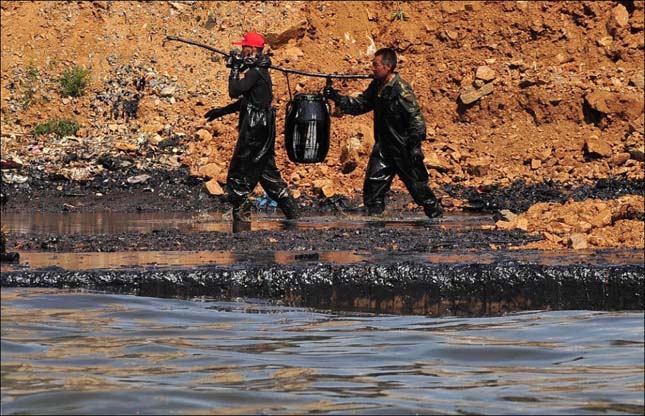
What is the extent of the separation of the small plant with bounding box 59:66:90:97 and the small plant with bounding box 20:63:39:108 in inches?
20.8

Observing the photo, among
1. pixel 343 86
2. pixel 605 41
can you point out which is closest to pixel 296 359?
pixel 343 86

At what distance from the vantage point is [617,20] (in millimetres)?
24484

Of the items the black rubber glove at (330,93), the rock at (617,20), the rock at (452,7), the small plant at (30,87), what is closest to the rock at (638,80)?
the rock at (617,20)

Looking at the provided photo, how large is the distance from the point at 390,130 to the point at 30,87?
35.2 ft

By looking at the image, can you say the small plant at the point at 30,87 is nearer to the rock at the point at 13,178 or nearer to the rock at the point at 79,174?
the rock at the point at 13,178

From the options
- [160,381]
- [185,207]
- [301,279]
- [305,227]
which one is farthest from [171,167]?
[160,381]

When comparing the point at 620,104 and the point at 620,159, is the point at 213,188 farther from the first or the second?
the point at 620,104

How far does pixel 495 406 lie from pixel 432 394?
40 centimetres

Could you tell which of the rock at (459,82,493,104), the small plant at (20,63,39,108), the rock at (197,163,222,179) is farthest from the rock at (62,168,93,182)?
the rock at (459,82,493,104)

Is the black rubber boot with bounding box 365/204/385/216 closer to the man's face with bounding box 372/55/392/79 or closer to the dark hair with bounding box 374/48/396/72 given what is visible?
the man's face with bounding box 372/55/392/79

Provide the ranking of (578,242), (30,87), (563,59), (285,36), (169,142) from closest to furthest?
(578,242) < (169,142) < (563,59) < (30,87) < (285,36)

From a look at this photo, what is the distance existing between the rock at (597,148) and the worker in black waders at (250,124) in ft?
23.2

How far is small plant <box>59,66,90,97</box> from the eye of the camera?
24.5 m

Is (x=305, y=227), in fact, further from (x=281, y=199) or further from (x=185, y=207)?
(x=185, y=207)
